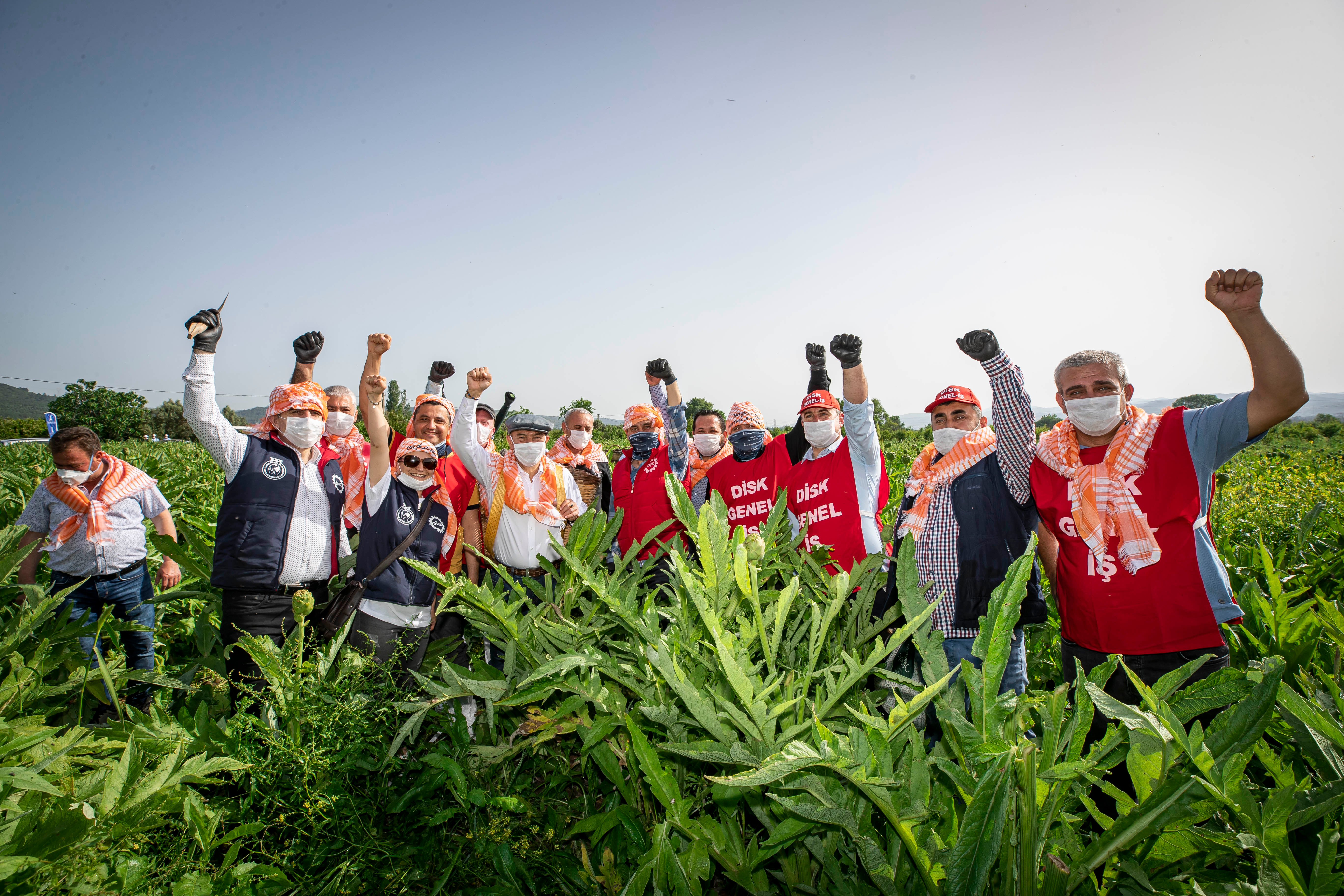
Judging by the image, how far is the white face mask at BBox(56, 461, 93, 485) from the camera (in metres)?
4.40

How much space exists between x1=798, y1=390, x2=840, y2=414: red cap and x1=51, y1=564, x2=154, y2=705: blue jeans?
4.59 meters

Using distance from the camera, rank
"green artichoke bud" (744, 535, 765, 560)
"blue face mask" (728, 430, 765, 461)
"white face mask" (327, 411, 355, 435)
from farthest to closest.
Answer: "blue face mask" (728, 430, 765, 461) < "white face mask" (327, 411, 355, 435) < "green artichoke bud" (744, 535, 765, 560)

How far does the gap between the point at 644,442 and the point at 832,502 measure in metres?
1.65

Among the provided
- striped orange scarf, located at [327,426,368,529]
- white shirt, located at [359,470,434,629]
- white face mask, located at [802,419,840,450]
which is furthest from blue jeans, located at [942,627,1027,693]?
striped orange scarf, located at [327,426,368,529]

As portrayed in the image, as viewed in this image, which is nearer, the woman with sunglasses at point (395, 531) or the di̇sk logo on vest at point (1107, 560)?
the di̇sk logo on vest at point (1107, 560)

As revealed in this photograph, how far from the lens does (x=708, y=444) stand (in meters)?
5.40

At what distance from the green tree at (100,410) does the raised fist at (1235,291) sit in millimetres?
98201

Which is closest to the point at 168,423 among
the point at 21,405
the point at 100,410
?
the point at 100,410

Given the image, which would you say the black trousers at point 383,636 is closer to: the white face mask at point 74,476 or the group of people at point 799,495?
the group of people at point 799,495

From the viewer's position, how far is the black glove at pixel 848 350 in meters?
3.82

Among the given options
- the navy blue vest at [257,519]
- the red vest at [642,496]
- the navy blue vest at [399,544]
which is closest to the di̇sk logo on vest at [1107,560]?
the red vest at [642,496]

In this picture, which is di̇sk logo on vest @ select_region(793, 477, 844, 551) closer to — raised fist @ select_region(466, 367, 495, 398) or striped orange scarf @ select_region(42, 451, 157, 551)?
raised fist @ select_region(466, 367, 495, 398)

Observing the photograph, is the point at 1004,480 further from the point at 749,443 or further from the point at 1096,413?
the point at 749,443

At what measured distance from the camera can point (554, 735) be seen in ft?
4.70
